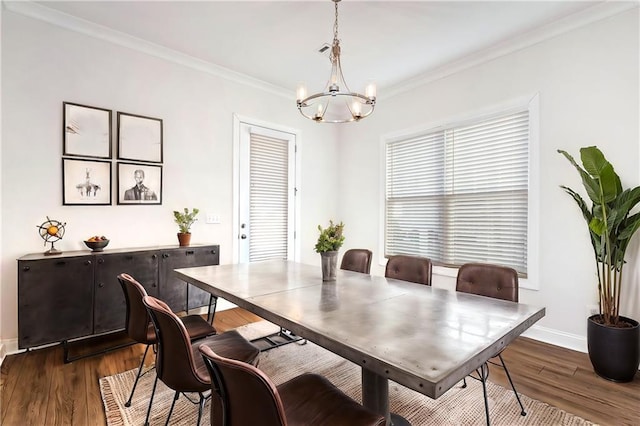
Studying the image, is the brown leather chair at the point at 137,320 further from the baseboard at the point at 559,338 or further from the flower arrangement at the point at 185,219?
the baseboard at the point at 559,338

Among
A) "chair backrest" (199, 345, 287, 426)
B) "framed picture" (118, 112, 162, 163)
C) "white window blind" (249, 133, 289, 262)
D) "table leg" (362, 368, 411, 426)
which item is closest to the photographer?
"chair backrest" (199, 345, 287, 426)

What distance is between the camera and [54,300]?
2562 mm

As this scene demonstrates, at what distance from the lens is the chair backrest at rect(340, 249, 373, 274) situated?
3031 millimetres

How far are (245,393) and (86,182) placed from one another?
308cm

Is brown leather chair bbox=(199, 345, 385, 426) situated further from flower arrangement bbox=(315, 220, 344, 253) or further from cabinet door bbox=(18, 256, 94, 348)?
cabinet door bbox=(18, 256, 94, 348)

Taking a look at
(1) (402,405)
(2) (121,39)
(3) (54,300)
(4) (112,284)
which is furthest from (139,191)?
(1) (402,405)

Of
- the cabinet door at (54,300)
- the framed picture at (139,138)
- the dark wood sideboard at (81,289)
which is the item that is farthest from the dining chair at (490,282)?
the framed picture at (139,138)

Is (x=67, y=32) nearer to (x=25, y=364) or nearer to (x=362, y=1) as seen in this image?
(x=362, y=1)

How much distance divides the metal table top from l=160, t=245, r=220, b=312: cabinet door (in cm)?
96

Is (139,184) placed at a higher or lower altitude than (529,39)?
lower

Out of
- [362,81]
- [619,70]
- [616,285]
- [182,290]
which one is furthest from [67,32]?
[616,285]

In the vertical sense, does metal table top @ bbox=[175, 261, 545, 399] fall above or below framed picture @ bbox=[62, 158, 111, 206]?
below

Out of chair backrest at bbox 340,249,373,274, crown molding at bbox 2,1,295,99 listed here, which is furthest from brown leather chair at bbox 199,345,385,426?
crown molding at bbox 2,1,295,99

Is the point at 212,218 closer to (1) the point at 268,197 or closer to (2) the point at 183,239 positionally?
(2) the point at 183,239
